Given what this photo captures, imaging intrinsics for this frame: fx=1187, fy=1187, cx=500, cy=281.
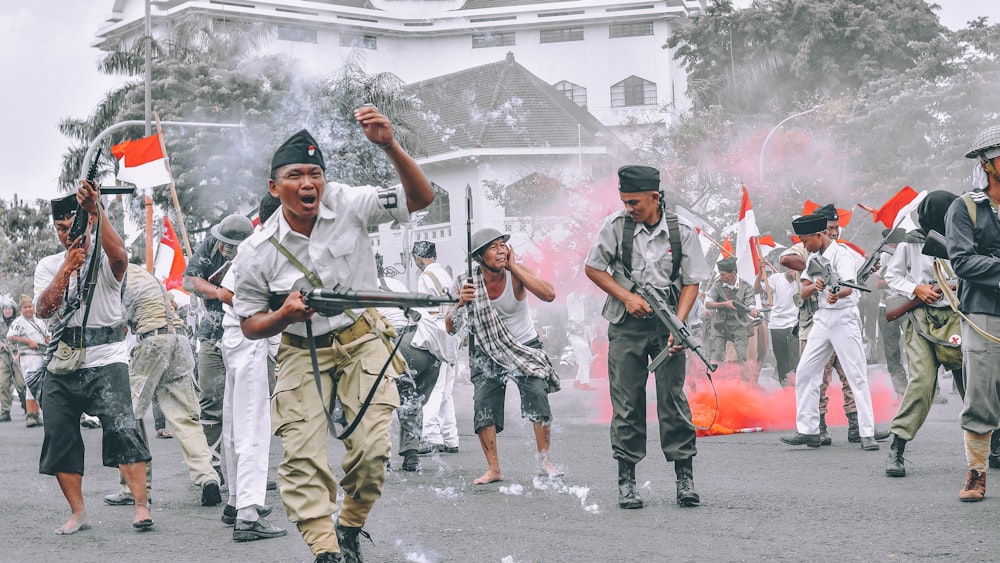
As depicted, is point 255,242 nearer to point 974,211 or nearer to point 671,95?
point 974,211

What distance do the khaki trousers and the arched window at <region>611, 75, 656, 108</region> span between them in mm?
52698

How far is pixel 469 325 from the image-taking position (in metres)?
8.74

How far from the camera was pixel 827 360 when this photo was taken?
10.2 m

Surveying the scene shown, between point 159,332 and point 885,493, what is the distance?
16.4 feet

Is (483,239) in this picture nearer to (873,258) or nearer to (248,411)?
(248,411)

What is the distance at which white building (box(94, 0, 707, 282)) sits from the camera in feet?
120

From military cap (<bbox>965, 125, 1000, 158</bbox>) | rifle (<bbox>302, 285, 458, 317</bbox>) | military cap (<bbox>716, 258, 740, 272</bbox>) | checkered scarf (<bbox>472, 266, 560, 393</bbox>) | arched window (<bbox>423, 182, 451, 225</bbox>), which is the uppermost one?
arched window (<bbox>423, 182, 451, 225</bbox>)

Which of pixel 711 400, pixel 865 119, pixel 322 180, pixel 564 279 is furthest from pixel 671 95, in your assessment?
pixel 322 180

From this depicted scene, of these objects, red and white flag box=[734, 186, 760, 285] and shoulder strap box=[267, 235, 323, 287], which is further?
red and white flag box=[734, 186, 760, 285]

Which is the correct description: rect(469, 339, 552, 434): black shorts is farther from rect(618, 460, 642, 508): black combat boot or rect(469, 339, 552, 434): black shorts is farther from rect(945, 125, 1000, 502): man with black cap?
rect(945, 125, 1000, 502): man with black cap

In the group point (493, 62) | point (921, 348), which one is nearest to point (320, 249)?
point (921, 348)

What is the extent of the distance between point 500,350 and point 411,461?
1672 mm

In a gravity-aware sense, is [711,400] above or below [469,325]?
below

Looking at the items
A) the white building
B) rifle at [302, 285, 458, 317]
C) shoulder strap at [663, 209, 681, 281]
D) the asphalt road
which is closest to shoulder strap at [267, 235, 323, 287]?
rifle at [302, 285, 458, 317]
